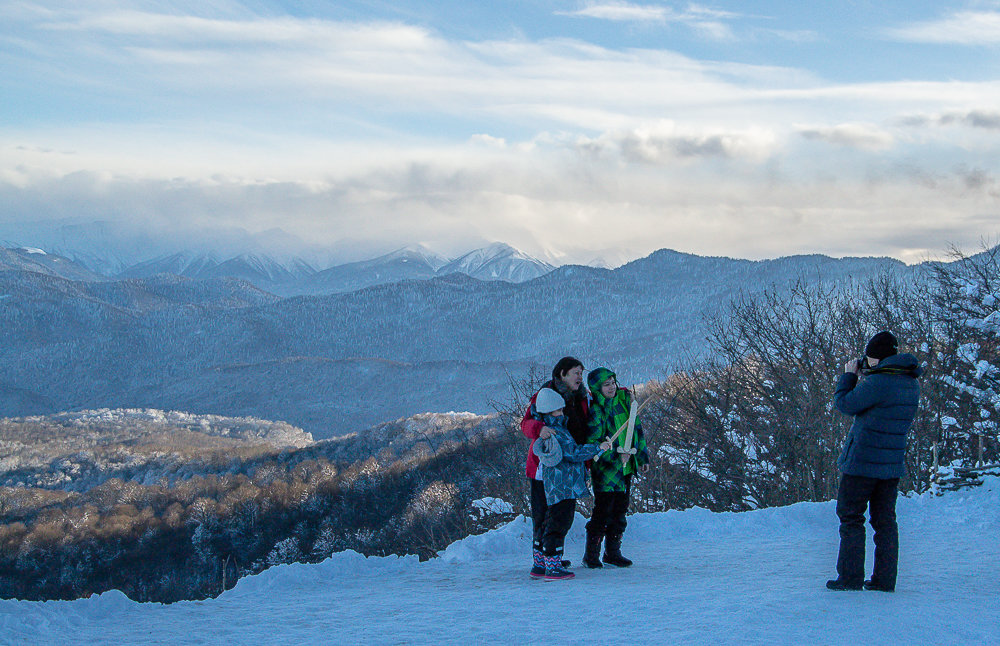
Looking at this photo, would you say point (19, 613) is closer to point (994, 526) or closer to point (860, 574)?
point (860, 574)

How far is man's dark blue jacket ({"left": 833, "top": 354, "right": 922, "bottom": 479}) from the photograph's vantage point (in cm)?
596

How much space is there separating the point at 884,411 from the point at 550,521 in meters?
2.68

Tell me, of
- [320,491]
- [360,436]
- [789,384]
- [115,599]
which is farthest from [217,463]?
[115,599]

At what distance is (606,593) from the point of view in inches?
253

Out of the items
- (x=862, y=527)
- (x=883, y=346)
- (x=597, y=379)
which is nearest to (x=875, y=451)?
(x=862, y=527)

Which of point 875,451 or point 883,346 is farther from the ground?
point 883,346

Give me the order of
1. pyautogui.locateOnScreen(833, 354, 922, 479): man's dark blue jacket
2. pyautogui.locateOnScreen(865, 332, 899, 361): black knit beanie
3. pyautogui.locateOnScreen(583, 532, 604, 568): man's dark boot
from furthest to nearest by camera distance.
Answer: pyautogui.locateOnScreen(583, 532, 604, 568): man's dark boot < pyautogui.locateOnScreen(865, 332, 899, 361): black knit beanie < pyautogui.locateOnScreen(833, 354, 922, 479): man's dark blue jacket

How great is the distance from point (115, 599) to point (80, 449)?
124 meters

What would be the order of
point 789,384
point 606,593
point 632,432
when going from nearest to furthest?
point 606,593 < point 632,432 < point 789,384

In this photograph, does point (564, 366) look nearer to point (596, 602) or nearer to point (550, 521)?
point (550, 521)

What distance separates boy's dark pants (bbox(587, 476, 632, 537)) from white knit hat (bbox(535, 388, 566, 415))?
3.13 ft

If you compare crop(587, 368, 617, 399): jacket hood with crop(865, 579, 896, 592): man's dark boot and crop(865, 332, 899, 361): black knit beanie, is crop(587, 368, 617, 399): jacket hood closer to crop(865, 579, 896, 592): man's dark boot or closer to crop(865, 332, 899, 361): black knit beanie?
crop(865, 332, 899, 361): black knit beanie

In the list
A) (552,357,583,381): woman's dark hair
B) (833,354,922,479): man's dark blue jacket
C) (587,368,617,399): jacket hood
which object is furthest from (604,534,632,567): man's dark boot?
(833,354,922,479): man's dark blue jacket

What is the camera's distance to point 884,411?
5996 mm
